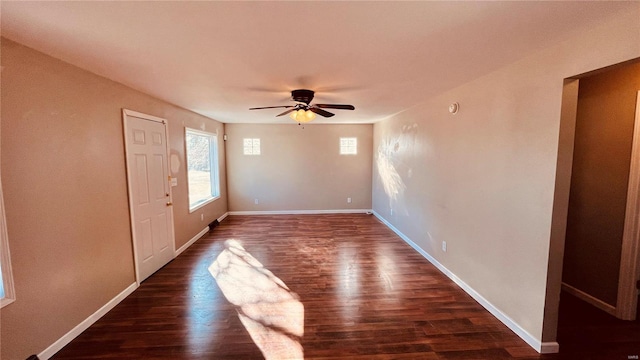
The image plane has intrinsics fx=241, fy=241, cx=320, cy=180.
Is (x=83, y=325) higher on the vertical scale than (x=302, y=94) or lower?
lower

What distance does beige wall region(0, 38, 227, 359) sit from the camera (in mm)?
1610

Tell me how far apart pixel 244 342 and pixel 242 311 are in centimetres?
42

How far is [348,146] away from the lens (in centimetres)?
617

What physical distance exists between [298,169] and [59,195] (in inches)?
179

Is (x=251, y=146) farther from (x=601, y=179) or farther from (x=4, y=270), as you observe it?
(x=601, y=179)

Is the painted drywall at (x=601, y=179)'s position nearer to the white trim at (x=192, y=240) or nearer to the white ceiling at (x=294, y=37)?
the white ceiling at (x=294, y=37)

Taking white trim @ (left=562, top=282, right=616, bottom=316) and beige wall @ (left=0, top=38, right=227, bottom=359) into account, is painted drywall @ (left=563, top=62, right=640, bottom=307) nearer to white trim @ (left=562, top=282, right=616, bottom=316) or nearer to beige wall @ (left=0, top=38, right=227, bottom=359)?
white trim @ (left=562, top=282, right=616, bottom=316)

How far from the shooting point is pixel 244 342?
6.52ft

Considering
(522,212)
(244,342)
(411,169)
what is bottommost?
(244,342)

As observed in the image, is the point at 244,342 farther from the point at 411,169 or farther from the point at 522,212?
the point at 411,169

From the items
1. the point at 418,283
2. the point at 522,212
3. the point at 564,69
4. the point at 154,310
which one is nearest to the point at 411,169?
the point at 418,283

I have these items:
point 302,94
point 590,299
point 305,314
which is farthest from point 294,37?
point 590,299

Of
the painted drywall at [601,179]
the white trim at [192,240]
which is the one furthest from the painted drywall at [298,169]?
the painted drywall at [601,179]

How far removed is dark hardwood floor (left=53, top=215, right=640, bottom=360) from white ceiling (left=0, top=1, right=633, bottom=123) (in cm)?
228
